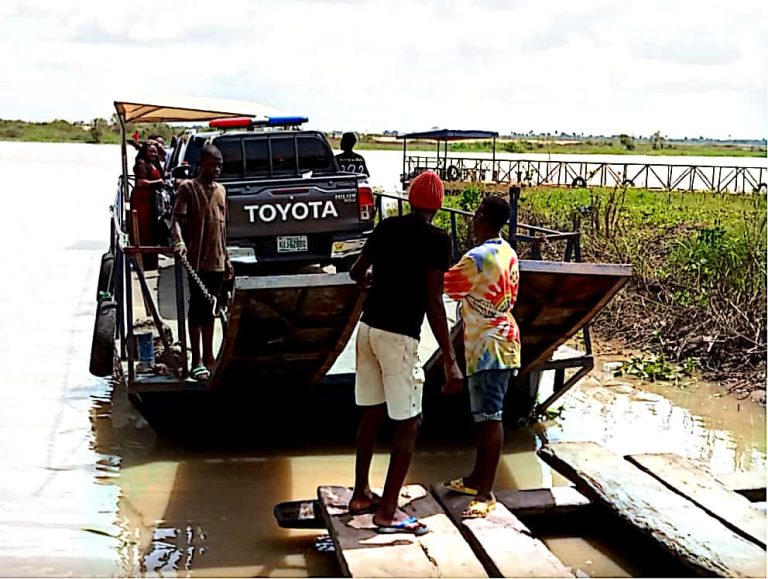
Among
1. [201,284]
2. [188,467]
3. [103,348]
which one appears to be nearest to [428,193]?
[201,284]

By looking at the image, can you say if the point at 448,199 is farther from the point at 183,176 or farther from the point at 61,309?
the point at 183,176

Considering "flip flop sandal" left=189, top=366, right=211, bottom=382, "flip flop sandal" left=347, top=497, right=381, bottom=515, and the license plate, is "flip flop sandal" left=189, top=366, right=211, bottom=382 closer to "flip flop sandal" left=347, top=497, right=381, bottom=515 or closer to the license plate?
"flip flop sandal" left=347, top=497, right=381, bottom=515

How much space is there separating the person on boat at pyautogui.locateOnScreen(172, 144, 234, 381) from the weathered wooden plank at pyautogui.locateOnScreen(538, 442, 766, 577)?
2.40 meters

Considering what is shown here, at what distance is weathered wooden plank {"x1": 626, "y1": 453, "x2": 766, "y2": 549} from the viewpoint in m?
5.05

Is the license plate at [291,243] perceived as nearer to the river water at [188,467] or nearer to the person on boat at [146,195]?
the river water at [188,467]

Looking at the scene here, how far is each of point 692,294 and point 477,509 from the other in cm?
641

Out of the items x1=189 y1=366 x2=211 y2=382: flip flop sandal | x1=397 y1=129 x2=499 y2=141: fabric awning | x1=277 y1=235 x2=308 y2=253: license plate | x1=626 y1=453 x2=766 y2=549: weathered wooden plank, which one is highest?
x1=397 y1=129 x2=499 y2=141: fabric awning

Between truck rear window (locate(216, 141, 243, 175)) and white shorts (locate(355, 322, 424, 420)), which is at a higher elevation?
truck rear window (locate(216, 141, 243, 175))

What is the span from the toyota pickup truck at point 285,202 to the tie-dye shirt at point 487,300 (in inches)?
188

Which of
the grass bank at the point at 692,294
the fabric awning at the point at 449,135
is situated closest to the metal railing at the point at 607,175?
the fabric awning at the point at 449,135

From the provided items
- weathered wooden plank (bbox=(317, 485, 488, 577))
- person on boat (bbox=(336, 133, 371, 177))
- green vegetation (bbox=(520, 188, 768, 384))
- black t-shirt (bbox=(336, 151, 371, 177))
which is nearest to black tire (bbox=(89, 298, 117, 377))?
weathered wooden plank (bbox=(317, 485, 488, 577))

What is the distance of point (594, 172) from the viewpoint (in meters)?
32.5

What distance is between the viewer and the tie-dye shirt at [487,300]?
4.93m

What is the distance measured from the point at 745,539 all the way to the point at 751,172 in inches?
1147
